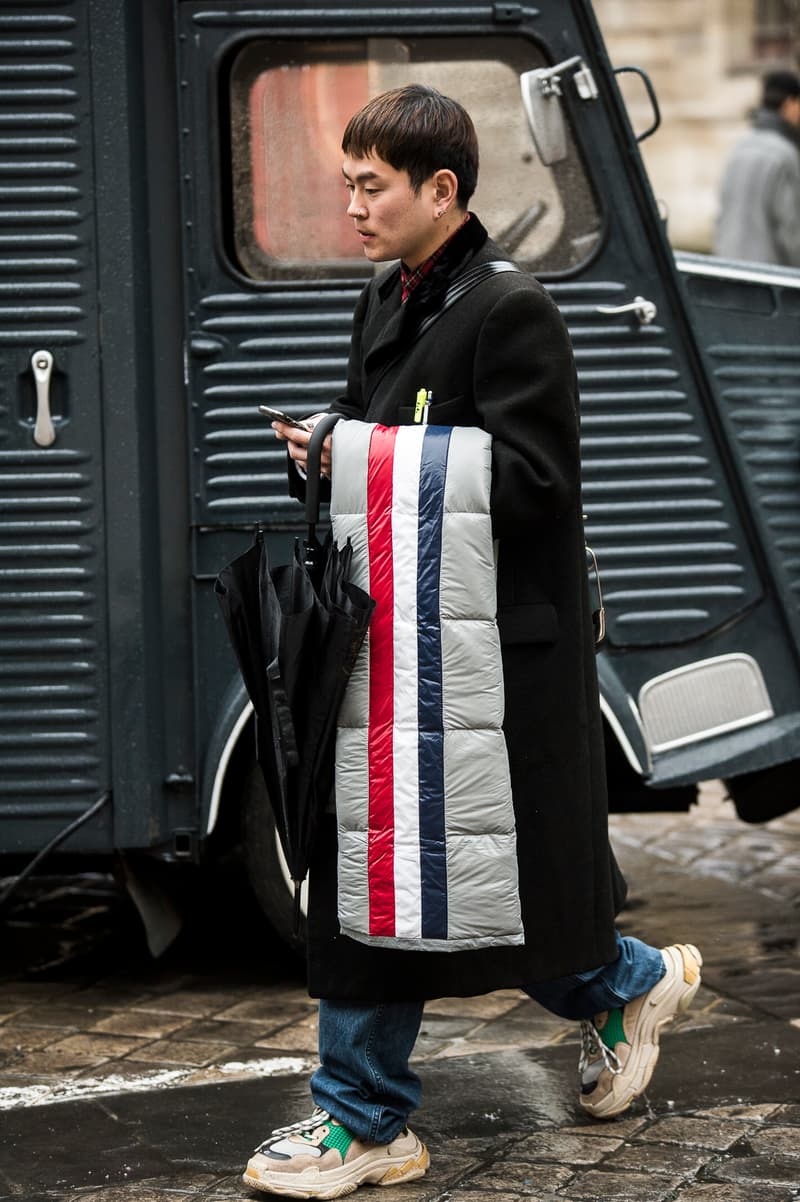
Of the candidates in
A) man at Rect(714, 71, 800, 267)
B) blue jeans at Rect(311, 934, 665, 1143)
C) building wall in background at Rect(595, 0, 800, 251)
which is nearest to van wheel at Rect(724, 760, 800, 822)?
blue jeans at Rect(311, 934, 665, 1143)

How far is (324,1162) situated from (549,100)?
2.50 m

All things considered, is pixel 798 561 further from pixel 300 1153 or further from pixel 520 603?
pixel 300 1153

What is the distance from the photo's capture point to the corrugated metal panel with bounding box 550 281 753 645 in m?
4.72

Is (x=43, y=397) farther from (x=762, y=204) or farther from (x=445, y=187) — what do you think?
(x=762, y=204)

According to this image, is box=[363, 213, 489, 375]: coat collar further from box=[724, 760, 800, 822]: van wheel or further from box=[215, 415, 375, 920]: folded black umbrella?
box=[724, 760, 800, 822]: van wheel

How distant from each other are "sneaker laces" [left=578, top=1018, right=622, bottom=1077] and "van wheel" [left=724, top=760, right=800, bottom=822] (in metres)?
1.31

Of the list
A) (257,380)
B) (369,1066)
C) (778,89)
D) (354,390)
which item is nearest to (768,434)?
(257,380)

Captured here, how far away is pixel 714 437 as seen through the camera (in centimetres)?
477

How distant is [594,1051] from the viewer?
3.87 metres

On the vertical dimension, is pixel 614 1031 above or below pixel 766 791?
below

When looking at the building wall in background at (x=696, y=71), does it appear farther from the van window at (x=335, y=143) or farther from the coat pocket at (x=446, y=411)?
the coat pocket at (x=446, y=411)

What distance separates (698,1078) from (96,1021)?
1.50 m

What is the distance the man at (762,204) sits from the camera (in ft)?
26.0

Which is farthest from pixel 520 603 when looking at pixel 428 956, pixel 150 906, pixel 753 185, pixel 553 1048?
pixel 753 185
